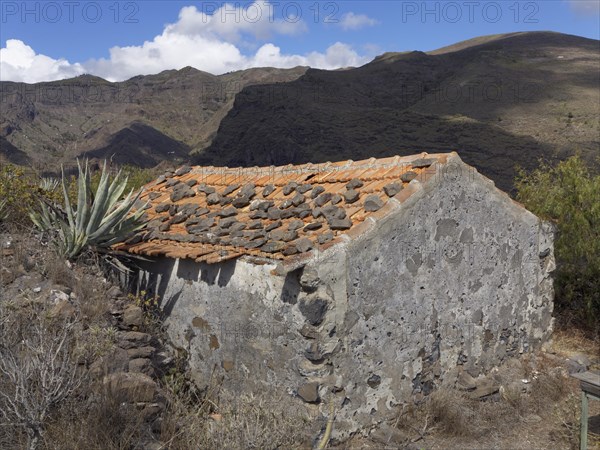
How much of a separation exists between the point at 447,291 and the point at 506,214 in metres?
1.37

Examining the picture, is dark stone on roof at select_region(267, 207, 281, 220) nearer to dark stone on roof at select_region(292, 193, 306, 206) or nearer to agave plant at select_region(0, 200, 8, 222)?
dark stone on roof at select_region(292, 193, 306, 206)

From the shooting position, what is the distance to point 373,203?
5.92 meters

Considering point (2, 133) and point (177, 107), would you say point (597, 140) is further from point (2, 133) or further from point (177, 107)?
point (177, 107)

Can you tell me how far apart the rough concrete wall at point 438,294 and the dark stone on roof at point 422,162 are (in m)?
0.19

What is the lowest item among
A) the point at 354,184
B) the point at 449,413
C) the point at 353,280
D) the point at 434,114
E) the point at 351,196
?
the point at 449,413

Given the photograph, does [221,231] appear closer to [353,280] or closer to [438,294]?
[353,280]

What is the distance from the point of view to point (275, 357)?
A: 5594 millimetres

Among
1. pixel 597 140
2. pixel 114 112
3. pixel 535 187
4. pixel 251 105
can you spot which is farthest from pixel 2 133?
pixel 535 187

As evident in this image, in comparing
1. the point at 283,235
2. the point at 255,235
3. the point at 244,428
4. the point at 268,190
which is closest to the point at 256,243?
the point at 255,235

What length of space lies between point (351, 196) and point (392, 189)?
447mm

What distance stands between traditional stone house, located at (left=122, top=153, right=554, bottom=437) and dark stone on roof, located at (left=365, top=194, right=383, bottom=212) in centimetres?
1

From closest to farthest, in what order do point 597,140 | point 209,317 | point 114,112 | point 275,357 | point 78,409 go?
point 78,409
point 275,357
point 209,317
point 597,140
point 114,112

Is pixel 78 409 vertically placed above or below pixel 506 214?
below

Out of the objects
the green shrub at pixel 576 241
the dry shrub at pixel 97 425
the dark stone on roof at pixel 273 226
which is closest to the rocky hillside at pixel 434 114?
the green shrub at pixel 576 241
